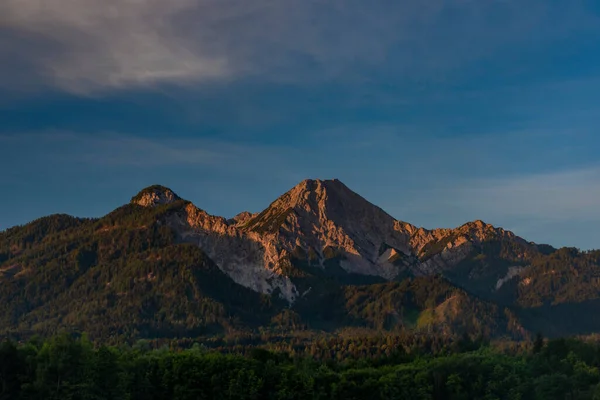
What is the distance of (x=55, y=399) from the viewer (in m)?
187

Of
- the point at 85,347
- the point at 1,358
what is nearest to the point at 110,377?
the point at 85,347

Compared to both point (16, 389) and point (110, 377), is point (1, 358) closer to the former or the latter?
point (16, 389)

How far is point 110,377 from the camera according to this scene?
198 meters

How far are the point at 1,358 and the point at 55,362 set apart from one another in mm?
13573

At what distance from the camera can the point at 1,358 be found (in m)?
193

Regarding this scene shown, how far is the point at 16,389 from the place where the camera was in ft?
632

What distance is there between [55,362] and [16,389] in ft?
39.1

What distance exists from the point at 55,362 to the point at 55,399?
815 centimetres

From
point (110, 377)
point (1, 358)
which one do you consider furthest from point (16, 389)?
point (110, 377)

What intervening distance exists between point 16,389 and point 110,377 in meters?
20.9

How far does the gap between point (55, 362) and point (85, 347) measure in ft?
33.8

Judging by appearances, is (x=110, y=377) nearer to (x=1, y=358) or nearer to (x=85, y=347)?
(x=85, y=347)

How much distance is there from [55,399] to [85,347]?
15516 millimetres
